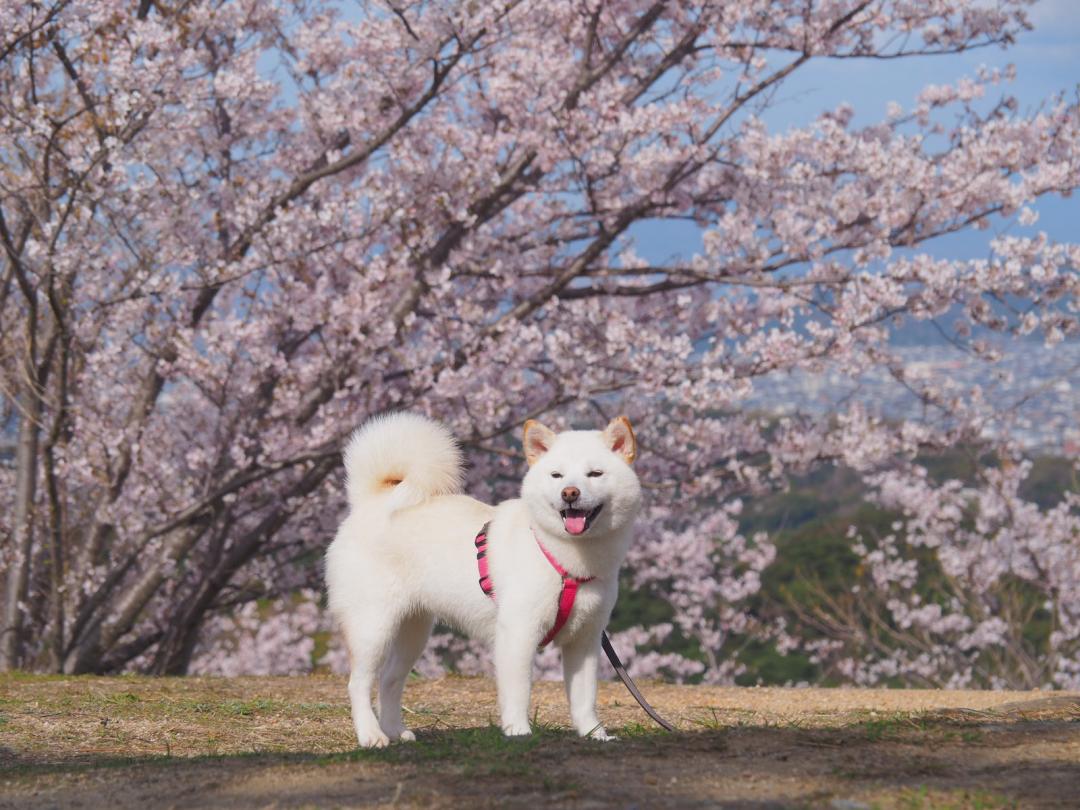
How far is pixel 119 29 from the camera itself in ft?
35.4

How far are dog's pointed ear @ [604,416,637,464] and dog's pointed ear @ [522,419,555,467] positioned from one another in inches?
9.5

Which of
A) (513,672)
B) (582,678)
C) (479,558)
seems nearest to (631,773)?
(513,672)

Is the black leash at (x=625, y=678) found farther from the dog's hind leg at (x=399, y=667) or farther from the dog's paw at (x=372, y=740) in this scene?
the dog's paw at (x=372, y=740)

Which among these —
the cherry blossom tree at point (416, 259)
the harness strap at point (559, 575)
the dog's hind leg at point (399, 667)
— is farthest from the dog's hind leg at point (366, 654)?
the cherry blossom tree at point (416, 259)

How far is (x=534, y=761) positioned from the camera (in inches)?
168

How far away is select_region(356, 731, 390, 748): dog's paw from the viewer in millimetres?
5305

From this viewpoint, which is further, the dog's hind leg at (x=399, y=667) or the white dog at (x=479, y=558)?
the dog's hind leg at (x=399, y=667)

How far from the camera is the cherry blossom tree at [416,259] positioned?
10.9m

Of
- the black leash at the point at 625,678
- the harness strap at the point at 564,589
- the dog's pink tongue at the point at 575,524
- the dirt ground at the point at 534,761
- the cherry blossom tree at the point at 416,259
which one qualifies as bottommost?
the dirt ground at the point at 534,761

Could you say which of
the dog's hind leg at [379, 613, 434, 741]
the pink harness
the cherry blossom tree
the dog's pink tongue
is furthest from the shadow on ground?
the cherry blossom tree

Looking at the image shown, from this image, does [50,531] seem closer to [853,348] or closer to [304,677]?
[304,677]

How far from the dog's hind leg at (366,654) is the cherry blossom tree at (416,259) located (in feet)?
16.3

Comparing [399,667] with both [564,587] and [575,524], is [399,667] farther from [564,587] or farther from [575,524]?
[575,524]

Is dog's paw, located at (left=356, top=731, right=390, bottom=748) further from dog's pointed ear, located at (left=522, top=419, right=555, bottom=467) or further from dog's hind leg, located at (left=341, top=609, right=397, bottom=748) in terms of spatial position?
dog's pointed ear, located at (left=522, top=419, right=555, bottom=467)
